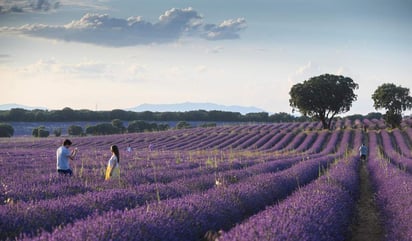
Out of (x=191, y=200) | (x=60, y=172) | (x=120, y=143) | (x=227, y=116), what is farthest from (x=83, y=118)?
(x=191, y=200)

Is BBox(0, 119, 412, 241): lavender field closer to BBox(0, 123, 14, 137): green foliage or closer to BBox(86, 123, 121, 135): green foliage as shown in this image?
BBox(86, 123, 121, 135): green foliage

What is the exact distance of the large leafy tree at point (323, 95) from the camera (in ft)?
152

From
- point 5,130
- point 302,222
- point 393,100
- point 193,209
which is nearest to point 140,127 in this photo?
point 5,130

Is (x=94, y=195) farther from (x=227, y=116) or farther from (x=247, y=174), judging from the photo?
(x=227, y=116)

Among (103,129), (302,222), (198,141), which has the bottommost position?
(198,141)

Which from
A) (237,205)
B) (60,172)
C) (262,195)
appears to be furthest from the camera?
(60,172)

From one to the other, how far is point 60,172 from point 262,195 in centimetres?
514

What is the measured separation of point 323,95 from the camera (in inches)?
Result: 1817

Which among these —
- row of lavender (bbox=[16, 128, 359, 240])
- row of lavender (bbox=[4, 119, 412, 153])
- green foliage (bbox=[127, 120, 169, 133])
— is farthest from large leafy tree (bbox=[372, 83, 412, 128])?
row of lavender (bbox=[16, 128, 359, 240])

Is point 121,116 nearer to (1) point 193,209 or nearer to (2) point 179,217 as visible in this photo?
(1) point 193,209

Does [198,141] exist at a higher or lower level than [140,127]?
lower

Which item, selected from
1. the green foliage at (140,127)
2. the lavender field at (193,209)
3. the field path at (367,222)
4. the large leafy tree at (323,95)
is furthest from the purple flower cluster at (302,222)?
the green foliage at (140,127)

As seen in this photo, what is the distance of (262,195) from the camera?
8.67m

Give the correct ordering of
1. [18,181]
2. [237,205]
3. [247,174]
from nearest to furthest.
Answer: [237,205] → [18,181] → [247,174]
